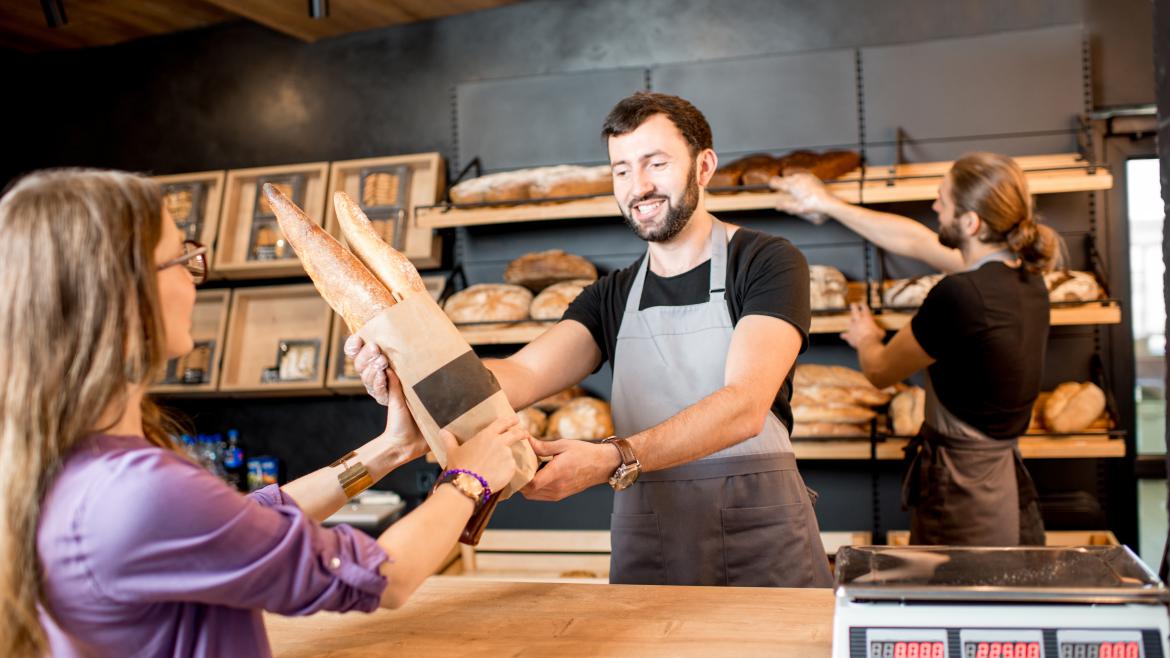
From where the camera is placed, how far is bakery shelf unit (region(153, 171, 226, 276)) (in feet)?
12.4

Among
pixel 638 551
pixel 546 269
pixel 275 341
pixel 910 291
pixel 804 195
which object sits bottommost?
pixel 638 551

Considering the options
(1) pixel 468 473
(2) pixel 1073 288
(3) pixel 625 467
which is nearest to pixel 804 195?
(2) pixel 1073 288

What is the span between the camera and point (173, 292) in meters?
0.97

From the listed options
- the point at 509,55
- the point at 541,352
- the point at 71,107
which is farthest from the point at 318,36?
the point at 541,352

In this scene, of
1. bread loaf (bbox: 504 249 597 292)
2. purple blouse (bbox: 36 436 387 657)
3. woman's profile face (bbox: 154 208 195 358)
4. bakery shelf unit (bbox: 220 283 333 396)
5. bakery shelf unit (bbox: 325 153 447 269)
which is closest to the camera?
purple blouse (bbox: 36 436 387 657)

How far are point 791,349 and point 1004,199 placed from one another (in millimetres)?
1045

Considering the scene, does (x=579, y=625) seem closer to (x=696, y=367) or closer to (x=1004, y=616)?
(x=1004, y=616)

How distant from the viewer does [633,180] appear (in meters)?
1.95

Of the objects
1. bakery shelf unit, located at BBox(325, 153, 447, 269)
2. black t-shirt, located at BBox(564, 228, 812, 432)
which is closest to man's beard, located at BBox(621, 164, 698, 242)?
black t-shirt, located at BBox(564, 228, 812, 432)

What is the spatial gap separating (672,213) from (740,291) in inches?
8.3

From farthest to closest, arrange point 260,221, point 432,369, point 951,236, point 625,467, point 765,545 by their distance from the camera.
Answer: point 260,221, point 951,236, point 765,545, point 625,467, point 432,369

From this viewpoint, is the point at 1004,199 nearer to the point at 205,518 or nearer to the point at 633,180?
the point at 633,180

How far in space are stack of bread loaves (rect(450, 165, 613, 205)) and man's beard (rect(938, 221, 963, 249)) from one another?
3.50ft

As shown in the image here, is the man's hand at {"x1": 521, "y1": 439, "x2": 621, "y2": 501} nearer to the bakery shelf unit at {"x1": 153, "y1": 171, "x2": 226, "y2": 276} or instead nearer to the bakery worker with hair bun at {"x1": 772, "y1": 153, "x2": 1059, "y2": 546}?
the bakery worker with hair bun at {"x1": 772, "y1": 153, "x2": 1059, "y2": 546}
